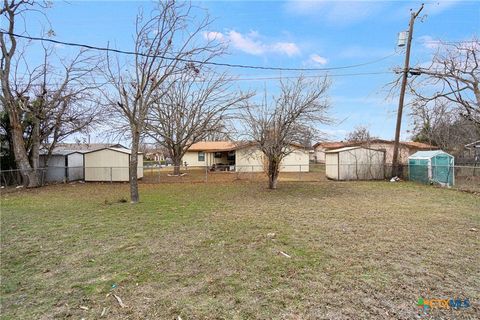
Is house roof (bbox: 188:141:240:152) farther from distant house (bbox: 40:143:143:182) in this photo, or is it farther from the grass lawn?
the grass lawn

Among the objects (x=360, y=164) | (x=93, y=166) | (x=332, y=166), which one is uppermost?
(x=93, y=166)

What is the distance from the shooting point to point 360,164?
1780cm

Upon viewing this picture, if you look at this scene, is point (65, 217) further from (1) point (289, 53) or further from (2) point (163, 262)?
(1) point (289, 53)

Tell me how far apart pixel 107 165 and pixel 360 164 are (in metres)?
16.2

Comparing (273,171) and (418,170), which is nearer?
(273,171)

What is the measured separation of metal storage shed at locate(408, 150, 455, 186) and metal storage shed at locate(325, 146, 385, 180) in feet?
7.02

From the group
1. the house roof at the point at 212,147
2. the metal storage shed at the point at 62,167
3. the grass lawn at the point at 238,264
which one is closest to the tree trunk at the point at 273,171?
the grass lawn at the point at 238,264

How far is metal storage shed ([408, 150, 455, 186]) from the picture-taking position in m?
13.7

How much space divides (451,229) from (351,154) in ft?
40.9

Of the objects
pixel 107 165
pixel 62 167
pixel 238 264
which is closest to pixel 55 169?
pixel 62 167

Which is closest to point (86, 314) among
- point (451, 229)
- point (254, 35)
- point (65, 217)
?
point (65, 217)

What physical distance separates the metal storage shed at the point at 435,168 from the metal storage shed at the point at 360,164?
2.14m

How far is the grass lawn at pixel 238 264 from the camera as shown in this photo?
2.82 m

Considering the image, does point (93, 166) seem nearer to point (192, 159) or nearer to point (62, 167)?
point (62, 167)
